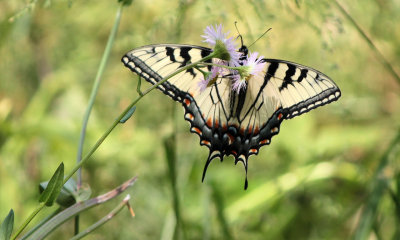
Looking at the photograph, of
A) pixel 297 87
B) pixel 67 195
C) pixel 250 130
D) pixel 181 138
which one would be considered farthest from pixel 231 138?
pixel 181 138

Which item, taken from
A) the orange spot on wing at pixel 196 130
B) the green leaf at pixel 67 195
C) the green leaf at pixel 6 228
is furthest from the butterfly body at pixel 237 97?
the green leaf at pixel 6 228

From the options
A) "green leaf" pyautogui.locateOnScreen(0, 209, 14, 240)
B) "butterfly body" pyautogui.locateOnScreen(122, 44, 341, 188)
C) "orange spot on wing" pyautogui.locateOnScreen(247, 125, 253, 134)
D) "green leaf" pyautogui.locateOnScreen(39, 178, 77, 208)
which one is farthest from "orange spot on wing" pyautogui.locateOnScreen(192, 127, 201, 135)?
"green leaf" pyautogui.locateOnScreen(0, 209, 14, 240)

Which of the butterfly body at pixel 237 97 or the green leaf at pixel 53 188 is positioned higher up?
the butterfly body at pixel 237 97

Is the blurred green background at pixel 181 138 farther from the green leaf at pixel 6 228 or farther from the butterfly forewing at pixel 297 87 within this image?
the green leaf at pixel 6 228

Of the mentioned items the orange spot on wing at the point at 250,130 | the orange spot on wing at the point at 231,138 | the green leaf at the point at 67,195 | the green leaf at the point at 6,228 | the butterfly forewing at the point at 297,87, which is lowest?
the green leaf at the point at 6,228

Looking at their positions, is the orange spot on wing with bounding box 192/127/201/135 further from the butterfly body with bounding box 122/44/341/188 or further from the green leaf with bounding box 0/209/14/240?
the green leaf with bounding box 0/209/14/240

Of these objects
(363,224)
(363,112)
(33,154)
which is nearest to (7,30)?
(33,154)
